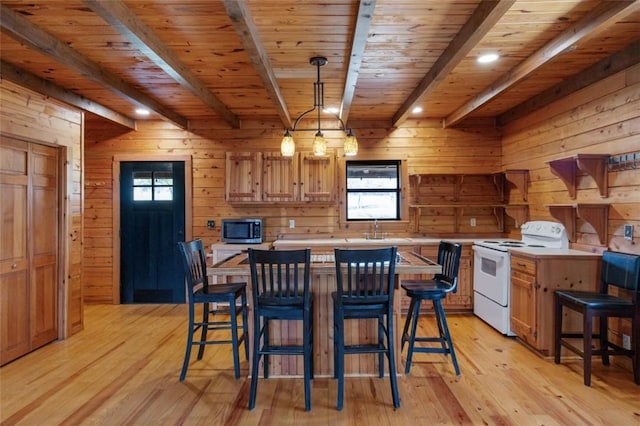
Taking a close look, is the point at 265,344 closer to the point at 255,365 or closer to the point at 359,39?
the point at 255,365

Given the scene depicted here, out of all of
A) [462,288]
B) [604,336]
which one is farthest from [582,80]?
[462,288]

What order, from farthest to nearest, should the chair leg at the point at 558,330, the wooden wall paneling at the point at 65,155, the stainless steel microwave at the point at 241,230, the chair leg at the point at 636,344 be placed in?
the stainless steel microwave at the point at 241,230, the wooden wall paneling at the point at 65,155, the chair leg at the point at 558,330, the chair leg at the point at 636,344

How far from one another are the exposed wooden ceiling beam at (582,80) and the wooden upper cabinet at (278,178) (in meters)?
2.38

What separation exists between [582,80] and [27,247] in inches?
212

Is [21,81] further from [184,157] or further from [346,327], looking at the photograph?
[346,327]

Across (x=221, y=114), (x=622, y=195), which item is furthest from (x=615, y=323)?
(x=221, y=114)

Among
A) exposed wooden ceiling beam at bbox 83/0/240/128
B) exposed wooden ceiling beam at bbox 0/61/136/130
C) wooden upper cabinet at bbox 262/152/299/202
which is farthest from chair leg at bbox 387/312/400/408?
exposed wooden ceiling beam at bbox 0/61/136/130

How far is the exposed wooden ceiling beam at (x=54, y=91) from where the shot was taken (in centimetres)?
315

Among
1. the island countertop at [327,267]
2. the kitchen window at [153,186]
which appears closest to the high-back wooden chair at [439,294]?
the island countertop at [327,267]

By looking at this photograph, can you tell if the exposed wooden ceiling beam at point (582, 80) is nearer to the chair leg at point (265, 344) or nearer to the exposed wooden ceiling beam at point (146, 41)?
the chair leg at point (265, 344)

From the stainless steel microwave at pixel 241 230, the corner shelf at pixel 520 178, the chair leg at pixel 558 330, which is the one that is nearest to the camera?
the chair leg at pixel 558 330

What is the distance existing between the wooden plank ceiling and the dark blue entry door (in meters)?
0.96

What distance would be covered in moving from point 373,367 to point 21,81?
387 centimetres

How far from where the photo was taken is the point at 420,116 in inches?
198
